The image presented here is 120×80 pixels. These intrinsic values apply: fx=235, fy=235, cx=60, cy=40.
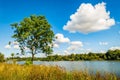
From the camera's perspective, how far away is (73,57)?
167 meters

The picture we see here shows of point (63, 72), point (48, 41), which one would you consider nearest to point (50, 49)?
point (48, 41)

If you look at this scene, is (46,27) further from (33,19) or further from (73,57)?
(73,57)

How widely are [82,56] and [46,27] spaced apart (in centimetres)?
13316

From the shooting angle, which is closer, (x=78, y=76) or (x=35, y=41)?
(x=78, y=76)

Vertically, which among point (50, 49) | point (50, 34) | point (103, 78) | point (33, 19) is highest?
point (33, 19)

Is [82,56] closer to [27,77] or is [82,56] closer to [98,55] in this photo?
[98,55]

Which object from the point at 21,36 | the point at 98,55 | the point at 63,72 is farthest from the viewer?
the point at 98,55

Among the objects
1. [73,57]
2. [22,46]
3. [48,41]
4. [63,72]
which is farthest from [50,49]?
[73,57]

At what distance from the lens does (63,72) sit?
11156 millimetres

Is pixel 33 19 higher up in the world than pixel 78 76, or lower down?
higher up

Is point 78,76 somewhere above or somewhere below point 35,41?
below

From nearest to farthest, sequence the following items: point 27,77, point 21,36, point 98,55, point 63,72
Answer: point 27,77 < point 63,72 < point 21,36 < point 98,55

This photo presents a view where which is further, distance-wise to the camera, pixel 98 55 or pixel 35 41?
pixel 98 55

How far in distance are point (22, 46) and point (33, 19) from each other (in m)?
4.83
